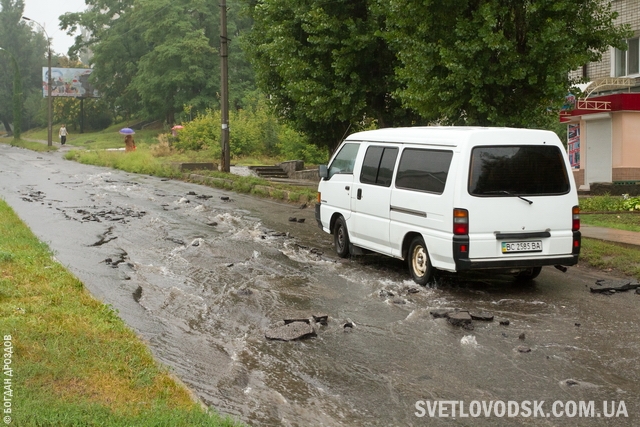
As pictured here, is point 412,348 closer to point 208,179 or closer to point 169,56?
point 208,179

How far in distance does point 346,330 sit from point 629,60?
23.2 meters

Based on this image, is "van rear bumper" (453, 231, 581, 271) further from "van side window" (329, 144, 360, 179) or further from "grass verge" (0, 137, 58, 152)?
"grass verge" (0, 137, 58, 152)

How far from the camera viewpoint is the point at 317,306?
8.96m

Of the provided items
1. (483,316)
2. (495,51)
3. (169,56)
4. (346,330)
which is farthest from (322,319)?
(169,56)

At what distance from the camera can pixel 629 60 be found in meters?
27.8

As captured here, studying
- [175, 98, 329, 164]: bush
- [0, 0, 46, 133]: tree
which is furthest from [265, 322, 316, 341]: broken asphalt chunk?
[0, 0, 46, 133]: tree

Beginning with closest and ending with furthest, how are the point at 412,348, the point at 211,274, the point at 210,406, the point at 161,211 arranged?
the point at 210,406 < the point at 412,348 < the point at 211,274 < the point at 161,211

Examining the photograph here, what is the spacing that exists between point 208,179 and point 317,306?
65.8 feet

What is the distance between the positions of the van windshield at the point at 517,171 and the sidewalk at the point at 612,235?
3.45m

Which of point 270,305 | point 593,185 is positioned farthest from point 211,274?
point 593,185

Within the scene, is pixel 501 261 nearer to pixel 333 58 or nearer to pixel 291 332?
pixel 291 332

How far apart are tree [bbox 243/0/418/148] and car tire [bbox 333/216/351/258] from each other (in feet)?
28.4

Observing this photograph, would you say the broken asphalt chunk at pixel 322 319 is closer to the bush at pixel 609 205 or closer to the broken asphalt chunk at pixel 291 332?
the broken asphalt chunk at pixel 291 332

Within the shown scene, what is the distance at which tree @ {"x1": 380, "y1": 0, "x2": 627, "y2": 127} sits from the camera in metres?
15.4
